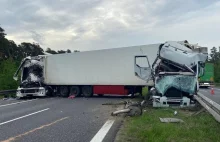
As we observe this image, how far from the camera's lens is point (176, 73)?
43.2ft

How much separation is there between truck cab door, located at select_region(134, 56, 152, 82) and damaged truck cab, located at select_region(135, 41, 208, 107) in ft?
5.93

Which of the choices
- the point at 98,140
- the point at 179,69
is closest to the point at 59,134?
the point at 98,140

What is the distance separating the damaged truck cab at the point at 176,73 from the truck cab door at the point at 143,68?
1.81 meters

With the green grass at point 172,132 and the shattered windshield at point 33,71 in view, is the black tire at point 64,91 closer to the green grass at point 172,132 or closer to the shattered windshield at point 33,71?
the shattered windshield at point 33,71

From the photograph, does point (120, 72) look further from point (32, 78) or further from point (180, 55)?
point (32, 78)

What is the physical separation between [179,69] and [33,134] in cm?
816

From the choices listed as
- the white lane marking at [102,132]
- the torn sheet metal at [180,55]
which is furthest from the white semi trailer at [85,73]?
the white lane marking at [102,132]

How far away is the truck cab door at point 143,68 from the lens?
1673 centimetres

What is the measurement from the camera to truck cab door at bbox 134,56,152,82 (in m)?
16.7

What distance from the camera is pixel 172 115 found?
1043 cm

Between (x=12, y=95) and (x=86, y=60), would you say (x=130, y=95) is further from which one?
(x=12, y=95)

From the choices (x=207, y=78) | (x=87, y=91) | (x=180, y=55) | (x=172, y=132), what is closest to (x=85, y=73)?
(x=87, y=91)

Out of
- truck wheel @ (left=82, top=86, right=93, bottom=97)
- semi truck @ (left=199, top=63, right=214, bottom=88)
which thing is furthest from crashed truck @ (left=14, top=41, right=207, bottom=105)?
semi truck @ (left=199, top=63, right=214, bottom=88)

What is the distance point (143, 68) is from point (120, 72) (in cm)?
335
